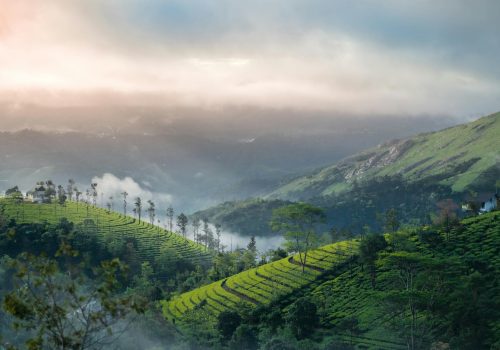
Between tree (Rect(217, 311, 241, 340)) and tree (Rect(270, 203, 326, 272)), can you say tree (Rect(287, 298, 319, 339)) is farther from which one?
tree (Rect(270, 203, 326, 272))

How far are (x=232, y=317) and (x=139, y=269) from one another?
304ft

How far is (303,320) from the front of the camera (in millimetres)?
94250

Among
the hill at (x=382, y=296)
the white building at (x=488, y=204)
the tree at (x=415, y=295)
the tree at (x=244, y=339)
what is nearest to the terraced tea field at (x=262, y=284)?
the hill at (x=382, y=296)

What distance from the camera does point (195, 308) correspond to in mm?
122812

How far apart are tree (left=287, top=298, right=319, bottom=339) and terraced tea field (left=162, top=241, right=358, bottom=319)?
1877cm

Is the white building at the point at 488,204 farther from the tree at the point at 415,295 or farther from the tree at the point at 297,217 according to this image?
the tree at the point at 415,295

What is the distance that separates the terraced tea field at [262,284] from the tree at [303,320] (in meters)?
18.8

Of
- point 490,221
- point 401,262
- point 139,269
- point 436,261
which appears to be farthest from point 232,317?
point 139,269

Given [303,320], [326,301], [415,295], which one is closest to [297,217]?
[326,301]

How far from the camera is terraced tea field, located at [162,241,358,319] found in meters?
120

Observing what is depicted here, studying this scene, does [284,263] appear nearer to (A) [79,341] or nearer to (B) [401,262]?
(B) [401,262]

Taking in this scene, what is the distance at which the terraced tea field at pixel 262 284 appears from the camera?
4717 inches

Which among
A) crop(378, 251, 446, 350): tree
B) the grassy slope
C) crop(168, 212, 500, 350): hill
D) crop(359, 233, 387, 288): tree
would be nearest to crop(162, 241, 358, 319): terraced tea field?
crop(168, 212, 500, 350): hill

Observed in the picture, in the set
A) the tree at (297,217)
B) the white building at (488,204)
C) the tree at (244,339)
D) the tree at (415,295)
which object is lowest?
the tree at (244,339)
